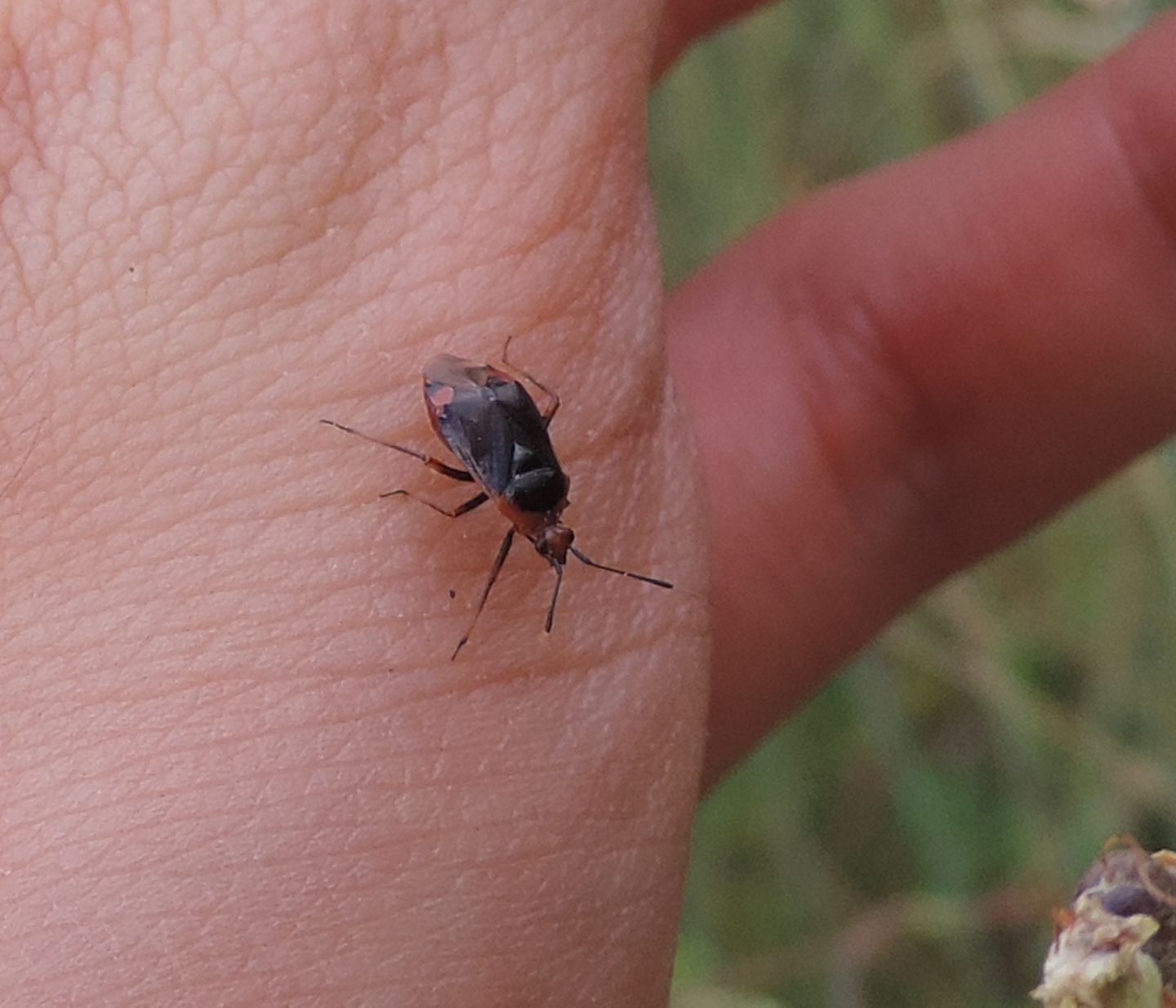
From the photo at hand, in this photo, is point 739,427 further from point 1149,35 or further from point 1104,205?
point 1149,35

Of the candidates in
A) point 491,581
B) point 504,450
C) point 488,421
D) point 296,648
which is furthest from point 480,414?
point 296,648

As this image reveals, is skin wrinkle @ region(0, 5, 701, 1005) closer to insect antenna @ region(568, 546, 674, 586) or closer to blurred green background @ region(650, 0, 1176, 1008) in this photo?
insect antenna @ region(568, 546, 674, 586)

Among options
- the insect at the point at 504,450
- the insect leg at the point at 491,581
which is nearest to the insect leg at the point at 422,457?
the insect at the point at 504,450

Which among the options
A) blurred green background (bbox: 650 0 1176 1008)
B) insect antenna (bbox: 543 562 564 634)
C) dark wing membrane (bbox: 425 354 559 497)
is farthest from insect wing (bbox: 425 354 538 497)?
blurred green background (bbox: 650 0 1176 1008)

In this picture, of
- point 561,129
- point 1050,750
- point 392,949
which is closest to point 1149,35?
point 561,129

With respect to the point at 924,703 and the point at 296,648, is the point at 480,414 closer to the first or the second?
the point at 296,648

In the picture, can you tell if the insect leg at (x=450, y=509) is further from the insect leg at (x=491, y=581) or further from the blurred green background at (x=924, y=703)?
the blurred green background at (x=924, y=703)
